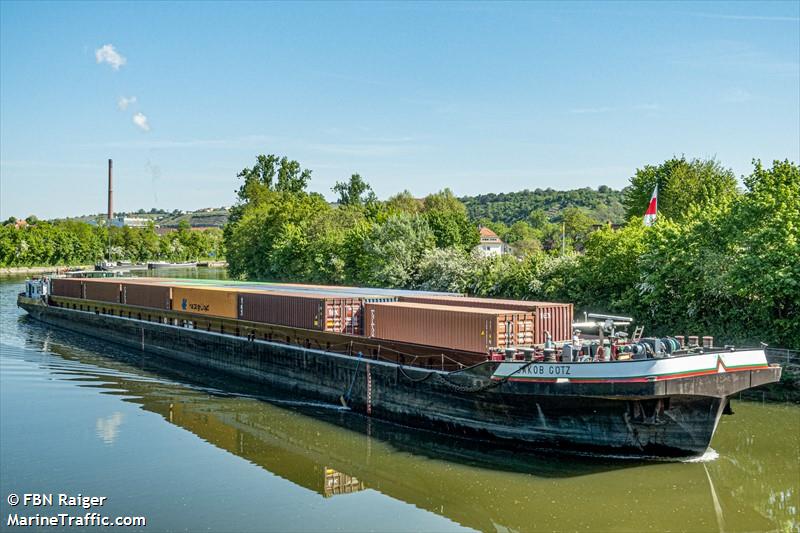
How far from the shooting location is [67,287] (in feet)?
194

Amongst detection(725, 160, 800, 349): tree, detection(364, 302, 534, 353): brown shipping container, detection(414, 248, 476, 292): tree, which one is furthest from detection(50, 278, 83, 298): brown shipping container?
detection(725, 160, 800, 349): tree

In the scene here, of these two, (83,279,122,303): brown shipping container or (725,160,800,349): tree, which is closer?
(725,160,800,349): tree

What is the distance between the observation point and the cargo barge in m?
20.3

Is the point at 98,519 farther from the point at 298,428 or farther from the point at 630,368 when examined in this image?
the point at 630,368

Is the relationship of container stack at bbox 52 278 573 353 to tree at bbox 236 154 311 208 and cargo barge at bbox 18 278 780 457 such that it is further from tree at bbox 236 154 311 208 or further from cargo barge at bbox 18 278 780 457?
tree at bbox 236 154 311 208

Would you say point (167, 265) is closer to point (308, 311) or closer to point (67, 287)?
point (67, 287)

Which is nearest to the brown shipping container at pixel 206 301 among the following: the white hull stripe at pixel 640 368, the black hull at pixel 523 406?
the black hull at pixel 523 406

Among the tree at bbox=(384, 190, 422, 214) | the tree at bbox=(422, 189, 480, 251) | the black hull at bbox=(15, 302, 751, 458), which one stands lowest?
the black hull at bbox=(15, 302, 751, 458)

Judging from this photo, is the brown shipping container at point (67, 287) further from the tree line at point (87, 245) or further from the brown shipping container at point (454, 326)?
the tree line at point (87, 245)

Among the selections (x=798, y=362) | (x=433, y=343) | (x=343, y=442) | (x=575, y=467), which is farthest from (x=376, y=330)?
(x=798, y=362)

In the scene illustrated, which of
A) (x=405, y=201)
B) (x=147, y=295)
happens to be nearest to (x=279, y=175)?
(x=405, y=201)

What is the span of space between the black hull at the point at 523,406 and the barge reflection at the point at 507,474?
50 centimetres

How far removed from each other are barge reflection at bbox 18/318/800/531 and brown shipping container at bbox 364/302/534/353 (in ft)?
10.7
